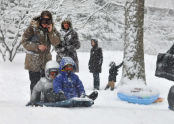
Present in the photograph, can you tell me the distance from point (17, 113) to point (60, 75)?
4.63 ft

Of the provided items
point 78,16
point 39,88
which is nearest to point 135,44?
point 39,88

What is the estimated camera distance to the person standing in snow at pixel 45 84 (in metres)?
4.55

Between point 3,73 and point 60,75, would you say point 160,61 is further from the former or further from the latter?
point 3,73

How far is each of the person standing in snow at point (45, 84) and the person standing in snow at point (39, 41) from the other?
21 cm

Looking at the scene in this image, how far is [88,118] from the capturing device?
3.22 metres

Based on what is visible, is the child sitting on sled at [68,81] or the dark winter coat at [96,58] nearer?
the child sitting on sled at [68,81]

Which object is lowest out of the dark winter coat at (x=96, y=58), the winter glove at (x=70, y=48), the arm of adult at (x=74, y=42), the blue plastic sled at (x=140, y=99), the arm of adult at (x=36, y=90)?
the blue plastic sled at (x=140, y=99)

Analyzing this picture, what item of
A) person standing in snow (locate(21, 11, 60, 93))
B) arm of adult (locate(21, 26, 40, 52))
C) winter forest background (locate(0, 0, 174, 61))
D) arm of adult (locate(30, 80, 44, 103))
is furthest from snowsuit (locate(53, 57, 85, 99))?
winter forest background (locate(0, 0, 174, 61))

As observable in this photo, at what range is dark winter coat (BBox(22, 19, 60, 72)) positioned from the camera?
4.73 meters

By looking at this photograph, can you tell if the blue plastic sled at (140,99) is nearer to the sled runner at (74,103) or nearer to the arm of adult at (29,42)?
the arm of adult at (29,42)

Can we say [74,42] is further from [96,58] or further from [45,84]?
[96,58]

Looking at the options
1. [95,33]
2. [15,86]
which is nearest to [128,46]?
[15,86]

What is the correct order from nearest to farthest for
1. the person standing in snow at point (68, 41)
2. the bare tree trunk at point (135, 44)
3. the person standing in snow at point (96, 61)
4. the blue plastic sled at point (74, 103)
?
the blue plastic sled at point (74, 103), the person standing in snow at point (68, 41), the bare tree trunk at point (135, 44), the person standing in snow at point (96, 61)

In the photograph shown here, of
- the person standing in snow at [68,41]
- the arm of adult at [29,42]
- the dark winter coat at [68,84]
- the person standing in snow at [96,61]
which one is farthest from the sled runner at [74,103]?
the person standing in snow at [96,61]
